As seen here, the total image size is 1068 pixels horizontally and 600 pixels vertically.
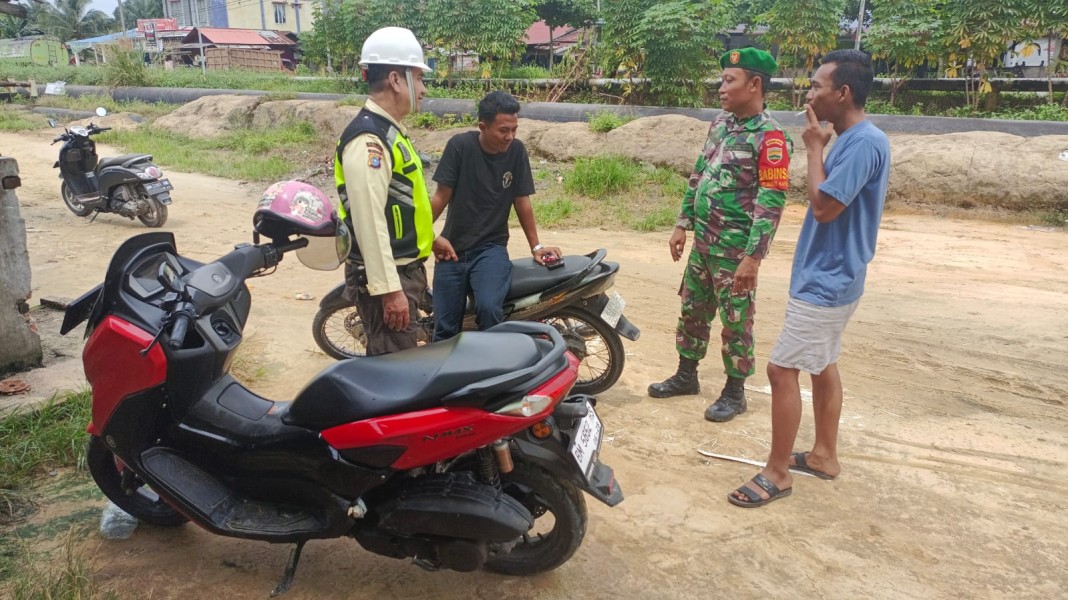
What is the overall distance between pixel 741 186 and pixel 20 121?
797 inches

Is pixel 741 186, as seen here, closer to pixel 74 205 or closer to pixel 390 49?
pixel 390 49

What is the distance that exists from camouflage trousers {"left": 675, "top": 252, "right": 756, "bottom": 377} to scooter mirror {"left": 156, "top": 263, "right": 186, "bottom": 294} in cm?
255

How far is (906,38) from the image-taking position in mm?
12508

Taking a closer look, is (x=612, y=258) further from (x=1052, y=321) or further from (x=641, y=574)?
(x=641, y=574)

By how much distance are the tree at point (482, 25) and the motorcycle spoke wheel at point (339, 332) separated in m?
13.3

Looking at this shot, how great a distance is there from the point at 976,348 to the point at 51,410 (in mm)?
5533

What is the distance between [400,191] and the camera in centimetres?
299

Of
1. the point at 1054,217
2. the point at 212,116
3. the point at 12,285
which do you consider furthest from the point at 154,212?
the point at 1054,217

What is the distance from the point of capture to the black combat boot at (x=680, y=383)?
14.0ft

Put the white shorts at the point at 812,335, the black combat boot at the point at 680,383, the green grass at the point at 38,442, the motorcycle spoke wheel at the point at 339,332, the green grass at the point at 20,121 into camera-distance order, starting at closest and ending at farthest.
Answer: the white shorts at the point at 812,335 → the green grass at the point at 38,442 → the black combat boot at the point at 680,383 → the motorcycle spoke wheel at the point at 339,332 → the green grass at the point at 20,121

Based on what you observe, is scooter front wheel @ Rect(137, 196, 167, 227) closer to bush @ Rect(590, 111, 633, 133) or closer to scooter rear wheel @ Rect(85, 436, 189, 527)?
bush @ Rect(590, 111, 633, 133)

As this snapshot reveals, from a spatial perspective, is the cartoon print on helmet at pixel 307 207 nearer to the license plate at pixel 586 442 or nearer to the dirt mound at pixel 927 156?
the license plate at pixel 586 442

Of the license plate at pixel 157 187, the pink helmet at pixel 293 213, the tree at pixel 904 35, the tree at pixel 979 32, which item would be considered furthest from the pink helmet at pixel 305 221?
the tree at pixel 904 35

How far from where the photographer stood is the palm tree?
157 feet
